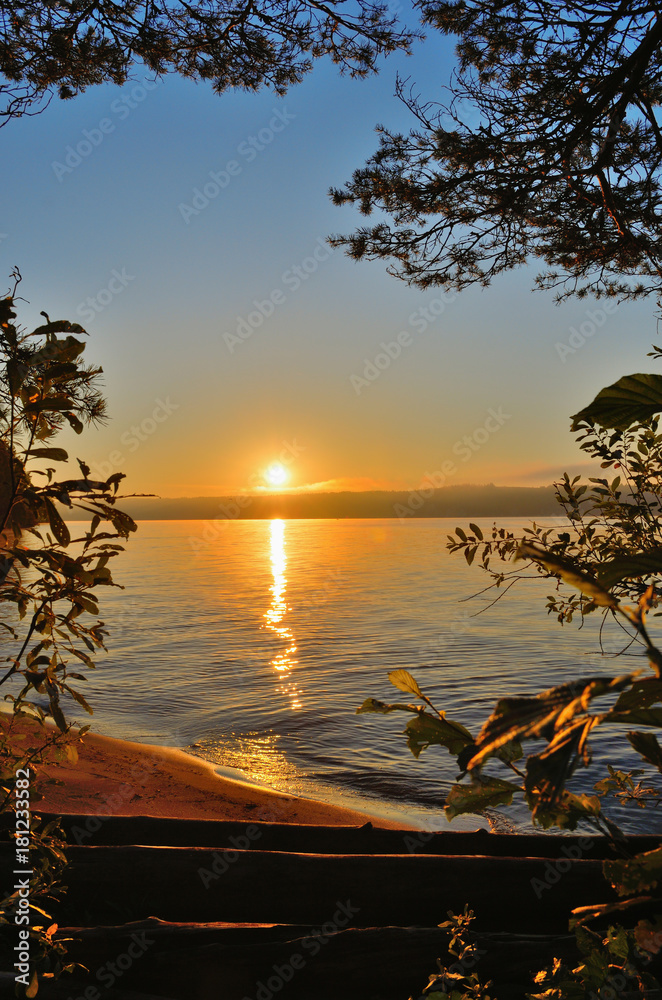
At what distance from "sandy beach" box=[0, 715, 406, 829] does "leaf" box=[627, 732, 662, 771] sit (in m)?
5.35

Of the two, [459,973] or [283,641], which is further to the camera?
[283,641]

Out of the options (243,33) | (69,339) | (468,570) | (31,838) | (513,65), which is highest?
(243,33)

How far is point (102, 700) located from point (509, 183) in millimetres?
9913

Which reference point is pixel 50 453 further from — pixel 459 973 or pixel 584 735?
pixel 459 973

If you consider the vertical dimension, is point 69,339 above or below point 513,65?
below

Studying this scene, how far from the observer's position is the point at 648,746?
109 cm

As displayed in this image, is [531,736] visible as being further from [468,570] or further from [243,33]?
[468,570]

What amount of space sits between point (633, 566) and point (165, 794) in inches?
266

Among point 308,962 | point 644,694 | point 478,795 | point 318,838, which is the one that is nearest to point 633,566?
point 644,694

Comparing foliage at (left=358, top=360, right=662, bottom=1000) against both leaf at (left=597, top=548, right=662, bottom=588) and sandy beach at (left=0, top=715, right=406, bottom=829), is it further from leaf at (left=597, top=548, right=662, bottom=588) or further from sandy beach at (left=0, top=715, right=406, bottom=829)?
sandy beach at (left=0, top=715, right=406, bottom=829)

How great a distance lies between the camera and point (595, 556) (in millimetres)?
3928

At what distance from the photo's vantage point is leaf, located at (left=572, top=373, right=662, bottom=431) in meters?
1.12

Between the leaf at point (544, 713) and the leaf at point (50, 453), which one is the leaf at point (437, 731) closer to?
the leaf at point (544, 713)

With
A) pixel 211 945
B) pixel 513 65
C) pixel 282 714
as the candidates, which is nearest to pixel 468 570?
pixel 282 714
